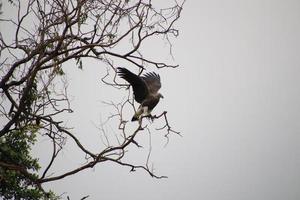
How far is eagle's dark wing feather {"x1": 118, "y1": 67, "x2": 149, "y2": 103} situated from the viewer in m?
6.55

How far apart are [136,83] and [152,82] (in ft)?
4.72

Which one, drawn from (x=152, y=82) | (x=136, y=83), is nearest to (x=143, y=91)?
(x=136, y=83)

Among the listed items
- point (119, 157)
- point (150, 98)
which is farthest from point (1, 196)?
point (119, 157)

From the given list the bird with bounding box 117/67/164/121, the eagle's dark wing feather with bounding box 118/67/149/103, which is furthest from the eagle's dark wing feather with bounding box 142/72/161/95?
the eagle's dark wing feather with bounding box 118/67/149/103

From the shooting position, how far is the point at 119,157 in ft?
14.0

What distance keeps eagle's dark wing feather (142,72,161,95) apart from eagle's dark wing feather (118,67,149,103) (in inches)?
13.2

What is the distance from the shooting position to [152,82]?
8453 mm

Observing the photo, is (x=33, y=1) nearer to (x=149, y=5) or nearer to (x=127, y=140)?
(x=149, y=5)

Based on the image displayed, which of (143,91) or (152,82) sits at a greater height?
(152,82)

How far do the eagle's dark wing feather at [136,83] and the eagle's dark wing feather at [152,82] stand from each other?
1.10 ft

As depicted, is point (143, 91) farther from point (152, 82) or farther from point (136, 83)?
point (152, 82)

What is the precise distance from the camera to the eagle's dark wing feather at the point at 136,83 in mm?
6551

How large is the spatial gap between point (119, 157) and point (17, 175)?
4476 mm

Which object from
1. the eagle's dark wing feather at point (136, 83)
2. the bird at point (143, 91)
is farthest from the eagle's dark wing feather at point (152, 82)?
the eagle's dark wing feather at point (136, 83)
